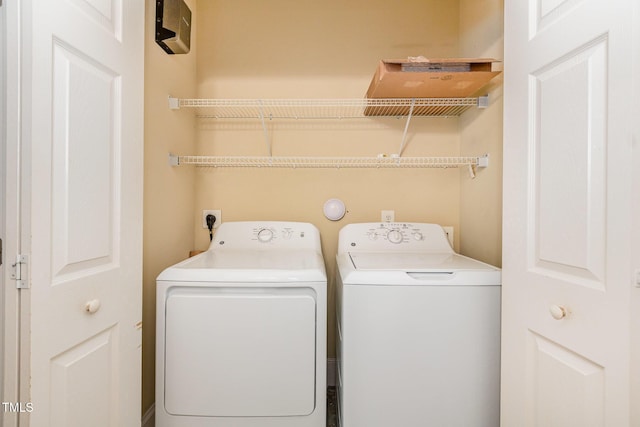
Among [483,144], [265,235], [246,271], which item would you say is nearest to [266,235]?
[265,235]

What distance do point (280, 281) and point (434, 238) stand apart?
3.27 feet

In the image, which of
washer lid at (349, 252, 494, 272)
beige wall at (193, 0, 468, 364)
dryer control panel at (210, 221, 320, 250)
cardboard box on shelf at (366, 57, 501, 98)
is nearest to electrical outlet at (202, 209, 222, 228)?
beige wall at (193, 0, 468, 364)

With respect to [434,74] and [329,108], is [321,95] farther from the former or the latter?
[434,74]

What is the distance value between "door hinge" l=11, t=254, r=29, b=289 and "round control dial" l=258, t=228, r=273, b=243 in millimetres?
1094

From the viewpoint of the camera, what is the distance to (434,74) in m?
1.41

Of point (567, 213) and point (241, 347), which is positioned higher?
point (567, 213)

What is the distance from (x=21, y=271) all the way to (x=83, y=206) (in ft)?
0.72

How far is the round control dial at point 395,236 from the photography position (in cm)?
175

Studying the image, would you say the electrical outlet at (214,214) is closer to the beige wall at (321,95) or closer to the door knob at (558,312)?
→ the beige wall at (321,95)

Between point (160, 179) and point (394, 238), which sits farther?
point (394, 238)

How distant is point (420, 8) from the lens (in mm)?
1938

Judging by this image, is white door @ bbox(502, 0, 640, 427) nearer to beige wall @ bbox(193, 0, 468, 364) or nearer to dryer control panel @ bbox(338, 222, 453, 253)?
dryer control panel @ bbox(338, 222, 453, 253)

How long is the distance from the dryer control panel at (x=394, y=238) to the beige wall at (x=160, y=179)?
94 centimetres

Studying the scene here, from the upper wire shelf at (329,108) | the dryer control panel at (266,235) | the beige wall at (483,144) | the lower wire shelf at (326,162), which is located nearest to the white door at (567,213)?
the beige wall at (483,144)
